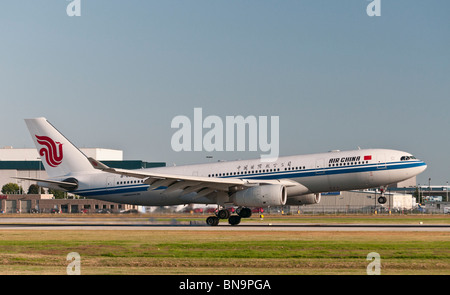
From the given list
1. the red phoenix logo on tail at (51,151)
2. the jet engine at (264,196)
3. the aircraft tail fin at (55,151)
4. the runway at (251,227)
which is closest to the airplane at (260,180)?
the jet engine at (264,196)

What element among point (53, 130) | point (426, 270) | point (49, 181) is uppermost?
point (53, 130)

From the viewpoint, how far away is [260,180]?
59969 mm

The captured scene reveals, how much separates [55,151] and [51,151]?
0.45 m

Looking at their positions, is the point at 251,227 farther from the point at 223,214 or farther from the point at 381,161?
the point at 381,161

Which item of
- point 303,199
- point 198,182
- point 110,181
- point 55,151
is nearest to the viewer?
point 198,182

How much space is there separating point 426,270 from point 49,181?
150 feet

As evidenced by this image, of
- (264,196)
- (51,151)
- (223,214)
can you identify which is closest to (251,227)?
(264,196)

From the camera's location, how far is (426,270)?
89.9ft

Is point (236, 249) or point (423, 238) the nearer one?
point (236, 249)

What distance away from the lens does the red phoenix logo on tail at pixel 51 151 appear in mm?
68000

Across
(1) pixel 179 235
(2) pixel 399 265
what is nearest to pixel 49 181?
(1) pixel 179 235

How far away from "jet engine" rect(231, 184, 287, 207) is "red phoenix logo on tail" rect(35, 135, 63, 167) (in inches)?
841
